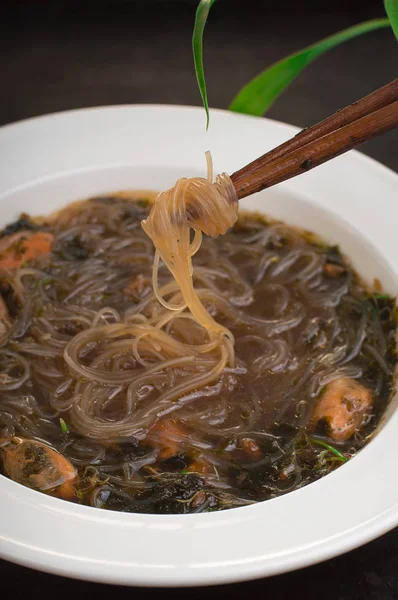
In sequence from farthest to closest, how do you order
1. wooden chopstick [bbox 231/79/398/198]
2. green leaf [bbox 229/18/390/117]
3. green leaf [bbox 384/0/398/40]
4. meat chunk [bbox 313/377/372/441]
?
green leaf [bbox 229/18/390/117]
meat chunk [bbox 313/377/372/441]
green leaf [bbox 384/0/398/40]
wooden chopstick [bbox 231/79/398/198]

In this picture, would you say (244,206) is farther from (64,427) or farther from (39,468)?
(39,468)

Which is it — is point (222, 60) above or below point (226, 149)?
above

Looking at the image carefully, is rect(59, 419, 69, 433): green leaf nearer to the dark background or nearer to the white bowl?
the white bowl

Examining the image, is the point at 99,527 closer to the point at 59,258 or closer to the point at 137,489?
the point at 137,489

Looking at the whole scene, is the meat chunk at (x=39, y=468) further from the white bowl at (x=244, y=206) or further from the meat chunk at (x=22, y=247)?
the meat chunk at (x=22, y=247)

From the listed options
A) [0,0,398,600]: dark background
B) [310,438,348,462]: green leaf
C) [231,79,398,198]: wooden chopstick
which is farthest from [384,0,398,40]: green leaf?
[0,0,398,600]: dark background

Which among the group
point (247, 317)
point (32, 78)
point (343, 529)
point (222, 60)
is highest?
point (222, 60)

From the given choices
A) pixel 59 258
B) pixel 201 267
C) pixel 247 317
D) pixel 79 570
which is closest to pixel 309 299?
pixel 247 317
